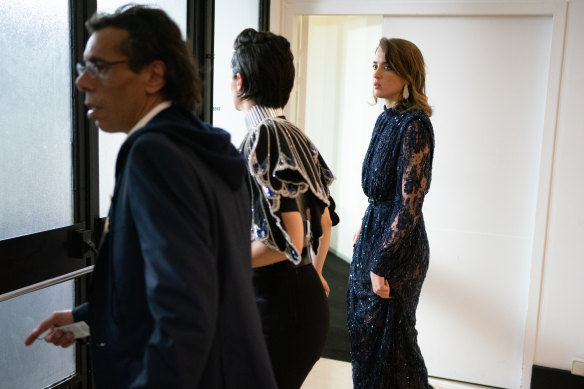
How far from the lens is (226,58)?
9.22 ft

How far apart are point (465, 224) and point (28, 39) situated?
230cm

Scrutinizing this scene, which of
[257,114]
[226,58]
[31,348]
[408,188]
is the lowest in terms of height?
[31,348]

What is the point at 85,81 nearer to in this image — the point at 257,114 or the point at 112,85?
the point at 112,85

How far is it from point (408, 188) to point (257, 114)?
29.3 inches

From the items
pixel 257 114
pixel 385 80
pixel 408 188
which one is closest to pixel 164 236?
pixel 257 114

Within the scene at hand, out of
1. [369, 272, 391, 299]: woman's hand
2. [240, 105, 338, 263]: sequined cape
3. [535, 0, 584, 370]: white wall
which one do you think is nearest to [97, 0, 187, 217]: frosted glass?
[240, 105, 338, 263]: sequined cape

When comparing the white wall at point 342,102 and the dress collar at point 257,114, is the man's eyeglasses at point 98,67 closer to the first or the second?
the dress collar at point 257,114

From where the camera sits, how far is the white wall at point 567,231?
2.87 m

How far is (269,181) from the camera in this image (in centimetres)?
145

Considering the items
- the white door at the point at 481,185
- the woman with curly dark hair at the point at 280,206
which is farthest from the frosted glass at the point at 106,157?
the white door at the point at 481,185

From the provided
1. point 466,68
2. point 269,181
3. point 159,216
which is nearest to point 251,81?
point 269,181

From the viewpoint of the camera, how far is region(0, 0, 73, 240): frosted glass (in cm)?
145

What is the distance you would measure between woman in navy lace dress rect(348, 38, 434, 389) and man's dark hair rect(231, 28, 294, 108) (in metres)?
0.70

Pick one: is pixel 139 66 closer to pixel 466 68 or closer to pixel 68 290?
pixel 68 290
